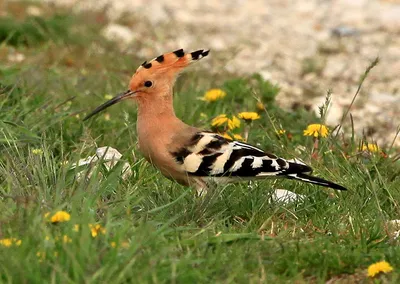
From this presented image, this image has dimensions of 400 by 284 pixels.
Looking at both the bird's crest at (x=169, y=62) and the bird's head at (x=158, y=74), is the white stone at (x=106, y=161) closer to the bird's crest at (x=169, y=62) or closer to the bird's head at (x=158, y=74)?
the bird's head at (x=158, y=74)

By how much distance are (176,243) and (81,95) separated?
2.63 m

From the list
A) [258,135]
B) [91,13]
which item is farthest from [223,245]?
[91,13]

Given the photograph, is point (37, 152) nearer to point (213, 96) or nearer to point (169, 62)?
point (169, 62)

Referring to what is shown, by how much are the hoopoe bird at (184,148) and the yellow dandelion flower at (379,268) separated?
778 mm

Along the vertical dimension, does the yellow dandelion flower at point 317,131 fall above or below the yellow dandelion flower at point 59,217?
below

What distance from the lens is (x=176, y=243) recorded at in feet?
11.1

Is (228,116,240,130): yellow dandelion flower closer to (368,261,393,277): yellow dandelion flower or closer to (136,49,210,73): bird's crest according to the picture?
(136,49,210,73): bird's crest

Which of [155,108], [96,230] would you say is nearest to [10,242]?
[96,230]

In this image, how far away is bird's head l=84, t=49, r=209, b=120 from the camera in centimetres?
438

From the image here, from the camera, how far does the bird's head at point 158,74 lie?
14.4 feet

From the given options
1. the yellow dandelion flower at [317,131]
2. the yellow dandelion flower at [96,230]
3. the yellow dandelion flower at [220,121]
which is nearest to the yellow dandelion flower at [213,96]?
the yellow dandelion flower at [220,121]

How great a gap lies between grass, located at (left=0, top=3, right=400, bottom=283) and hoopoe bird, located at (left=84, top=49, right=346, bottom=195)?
11cm

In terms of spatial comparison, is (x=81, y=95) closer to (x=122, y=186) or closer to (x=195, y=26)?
(x=122, y=186)

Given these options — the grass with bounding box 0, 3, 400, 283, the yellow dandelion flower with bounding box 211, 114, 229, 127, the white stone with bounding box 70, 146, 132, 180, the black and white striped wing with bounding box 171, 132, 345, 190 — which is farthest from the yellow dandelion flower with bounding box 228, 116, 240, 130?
the black and white striped wing with bounding box 171, 132, 345, 190
